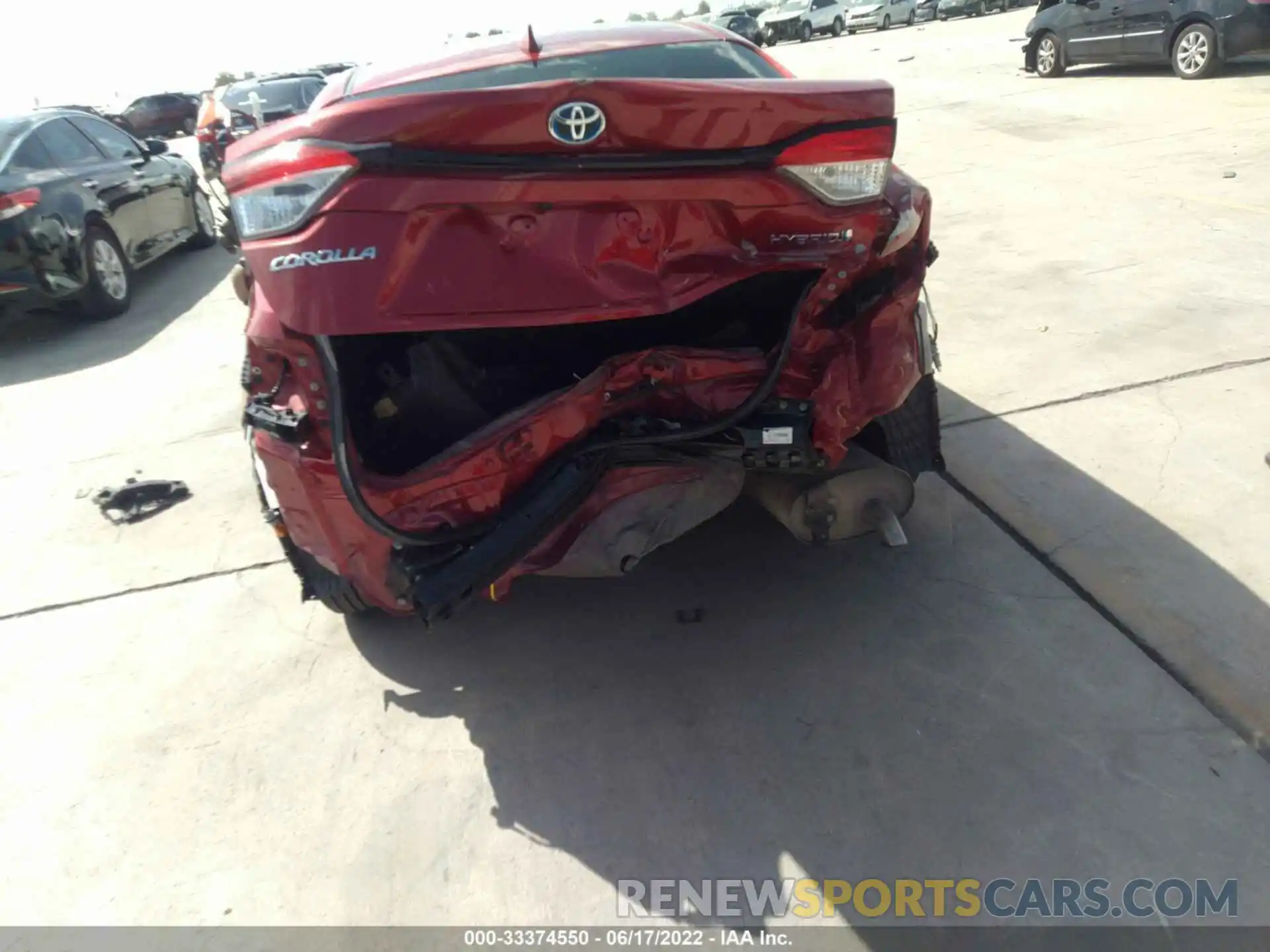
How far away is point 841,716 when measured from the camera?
8.68 feet

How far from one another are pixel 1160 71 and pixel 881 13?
19.9 meters

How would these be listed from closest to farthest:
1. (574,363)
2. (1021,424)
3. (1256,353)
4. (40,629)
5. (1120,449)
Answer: (574,363) → (40,629) → (1120,449) → (1021,424) → (1256,353)

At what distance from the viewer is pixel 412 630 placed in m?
3.21

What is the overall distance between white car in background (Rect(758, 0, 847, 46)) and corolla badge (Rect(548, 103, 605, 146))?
3162 centimetres

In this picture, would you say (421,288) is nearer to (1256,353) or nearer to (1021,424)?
(1021,424)

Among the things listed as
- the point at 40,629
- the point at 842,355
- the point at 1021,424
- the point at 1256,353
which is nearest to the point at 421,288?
the point at 842,355

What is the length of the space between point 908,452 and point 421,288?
1.72 m

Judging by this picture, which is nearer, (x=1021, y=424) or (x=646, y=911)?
(x=646, y=911)

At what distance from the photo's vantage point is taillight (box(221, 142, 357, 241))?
2131mm

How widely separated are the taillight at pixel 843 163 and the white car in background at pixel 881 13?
3221 cm

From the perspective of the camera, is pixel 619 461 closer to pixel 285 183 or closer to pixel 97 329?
pixel 285 183

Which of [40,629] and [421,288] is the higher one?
[421,288]

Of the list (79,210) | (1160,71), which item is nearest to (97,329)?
(79,210)

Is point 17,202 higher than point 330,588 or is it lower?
higher
